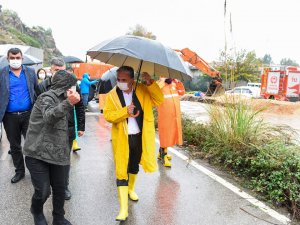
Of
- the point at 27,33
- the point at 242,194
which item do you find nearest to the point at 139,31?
the point at 27,33

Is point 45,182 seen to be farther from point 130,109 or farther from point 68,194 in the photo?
point 68,194

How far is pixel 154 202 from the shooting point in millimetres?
4316

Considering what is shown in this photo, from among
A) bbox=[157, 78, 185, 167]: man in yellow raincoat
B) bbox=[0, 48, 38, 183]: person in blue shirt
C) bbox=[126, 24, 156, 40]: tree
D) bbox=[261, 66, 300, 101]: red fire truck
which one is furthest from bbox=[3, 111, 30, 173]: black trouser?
bbox=[126, 24, 156, 40]: tree

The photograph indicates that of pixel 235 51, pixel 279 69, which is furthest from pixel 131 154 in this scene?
pixel 279 69

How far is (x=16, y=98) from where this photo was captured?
15.4ft

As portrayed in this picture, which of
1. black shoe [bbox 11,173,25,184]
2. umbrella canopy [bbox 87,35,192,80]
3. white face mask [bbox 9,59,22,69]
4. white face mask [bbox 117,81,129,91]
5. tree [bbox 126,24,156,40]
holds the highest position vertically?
tree [bbox 126,24,156,40]

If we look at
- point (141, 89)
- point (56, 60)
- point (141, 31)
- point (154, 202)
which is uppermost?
point (141, 31)

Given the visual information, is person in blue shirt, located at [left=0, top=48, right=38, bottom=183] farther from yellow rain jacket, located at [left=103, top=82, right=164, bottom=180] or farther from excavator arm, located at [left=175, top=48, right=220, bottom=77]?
excavator arm, located at [left=175, top=48, right=220, bottom=77]

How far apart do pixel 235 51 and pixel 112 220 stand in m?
4.01

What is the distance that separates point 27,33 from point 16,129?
62.9 m

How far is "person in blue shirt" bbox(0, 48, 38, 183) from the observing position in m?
4.59

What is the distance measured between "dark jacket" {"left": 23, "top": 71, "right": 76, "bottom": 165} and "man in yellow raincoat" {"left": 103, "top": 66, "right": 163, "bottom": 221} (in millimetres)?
714

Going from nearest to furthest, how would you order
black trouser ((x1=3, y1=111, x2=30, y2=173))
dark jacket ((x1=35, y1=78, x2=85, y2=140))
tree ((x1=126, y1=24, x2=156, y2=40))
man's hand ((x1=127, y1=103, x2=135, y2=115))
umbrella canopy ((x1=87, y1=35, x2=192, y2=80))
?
umbrella canopy ((x1=87, y1=35, x2=192, y2=80))
man's hand ((x1=127, y1=103, x2=135, y2=115))
dark jacket ((x1=35, y1=78, x2=85, y2=140))
black trouser ((x1=3, y1=111, x2=30, y2=173))
tree ((x1=126, y1=24, x2=156, y2=40))

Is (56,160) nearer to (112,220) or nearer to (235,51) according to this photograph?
(112,220)
